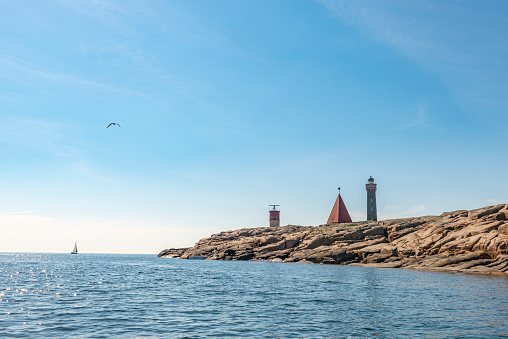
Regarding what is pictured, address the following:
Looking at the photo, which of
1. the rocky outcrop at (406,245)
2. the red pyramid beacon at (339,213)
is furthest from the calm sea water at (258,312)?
the red pyramid beacon at (339,213)

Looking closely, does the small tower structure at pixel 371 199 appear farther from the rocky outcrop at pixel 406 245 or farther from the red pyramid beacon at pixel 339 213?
the rocky outcrop at pixel 406 245

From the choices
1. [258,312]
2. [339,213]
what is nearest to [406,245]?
[339,213]

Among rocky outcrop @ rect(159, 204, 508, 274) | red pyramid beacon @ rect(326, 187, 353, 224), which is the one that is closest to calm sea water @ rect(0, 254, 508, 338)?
rocky outcrop @ rect(159, 204, 508, 274)

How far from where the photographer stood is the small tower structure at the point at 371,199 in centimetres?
11344

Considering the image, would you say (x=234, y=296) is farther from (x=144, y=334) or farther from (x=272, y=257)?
(x=272, y=257)

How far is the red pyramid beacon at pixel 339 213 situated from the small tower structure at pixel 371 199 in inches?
247

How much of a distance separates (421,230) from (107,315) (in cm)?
6926

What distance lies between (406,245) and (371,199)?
45.2 metres

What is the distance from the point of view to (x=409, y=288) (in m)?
35.2

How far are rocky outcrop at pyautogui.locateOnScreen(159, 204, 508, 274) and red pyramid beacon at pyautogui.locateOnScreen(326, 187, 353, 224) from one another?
1247 cm

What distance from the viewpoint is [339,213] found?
114 metres

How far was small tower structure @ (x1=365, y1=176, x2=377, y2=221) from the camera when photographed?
11344 centimetres

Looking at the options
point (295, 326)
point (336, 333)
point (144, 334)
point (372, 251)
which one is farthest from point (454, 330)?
point (372, 251)

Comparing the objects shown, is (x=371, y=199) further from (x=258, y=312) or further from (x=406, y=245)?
(x=258, y=312)
